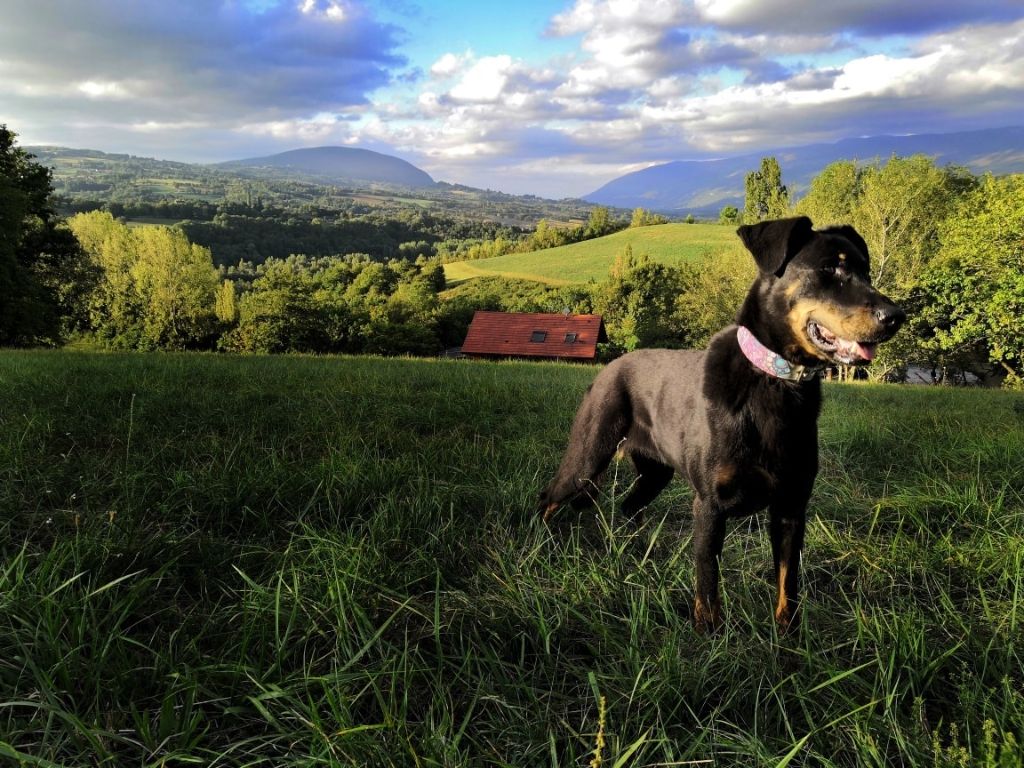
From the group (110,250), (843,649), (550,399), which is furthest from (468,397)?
(110,250)

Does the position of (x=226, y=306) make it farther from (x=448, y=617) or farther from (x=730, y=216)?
(x=730, y=216)

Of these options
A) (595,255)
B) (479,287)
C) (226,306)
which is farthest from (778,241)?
(595,255)

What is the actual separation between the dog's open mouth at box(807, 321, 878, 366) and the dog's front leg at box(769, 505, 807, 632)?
724 millimetres

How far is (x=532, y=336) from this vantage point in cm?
4309

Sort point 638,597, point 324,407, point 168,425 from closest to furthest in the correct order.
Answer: point 638,597
point 168,425
point 324,407

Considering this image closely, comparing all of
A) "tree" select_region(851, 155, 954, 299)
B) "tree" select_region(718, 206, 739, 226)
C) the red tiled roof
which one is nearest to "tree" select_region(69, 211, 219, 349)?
the red tiled roof

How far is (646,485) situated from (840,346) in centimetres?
168

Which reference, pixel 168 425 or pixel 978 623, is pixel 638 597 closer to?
pixel 978 623

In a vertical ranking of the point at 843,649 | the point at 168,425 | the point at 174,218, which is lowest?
the point at 843,649

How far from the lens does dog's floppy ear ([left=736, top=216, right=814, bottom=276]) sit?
2484 millimetres

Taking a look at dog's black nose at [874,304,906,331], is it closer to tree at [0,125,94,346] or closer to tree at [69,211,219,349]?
tree at [0,125,94,346]

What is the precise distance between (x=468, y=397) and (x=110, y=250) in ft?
177

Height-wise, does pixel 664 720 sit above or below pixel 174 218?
below

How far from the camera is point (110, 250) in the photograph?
47.0 metres
